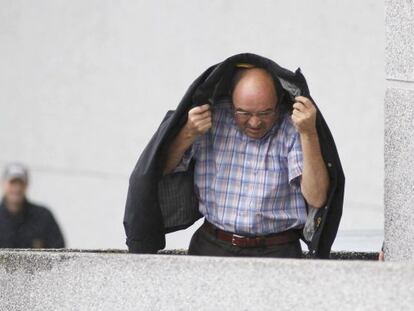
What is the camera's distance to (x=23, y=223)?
29.3 feet

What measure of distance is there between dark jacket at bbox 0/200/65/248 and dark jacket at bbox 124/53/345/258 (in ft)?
12.2

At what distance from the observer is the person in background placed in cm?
880

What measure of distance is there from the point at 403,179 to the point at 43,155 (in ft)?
21.2

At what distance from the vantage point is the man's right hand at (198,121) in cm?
499

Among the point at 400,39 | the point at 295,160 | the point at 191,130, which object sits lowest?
the point at 295,160

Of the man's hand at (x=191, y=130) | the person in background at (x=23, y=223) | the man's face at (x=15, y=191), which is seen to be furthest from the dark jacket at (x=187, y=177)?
the man's face at (x=15, y=191)

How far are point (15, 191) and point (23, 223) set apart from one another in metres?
0.28

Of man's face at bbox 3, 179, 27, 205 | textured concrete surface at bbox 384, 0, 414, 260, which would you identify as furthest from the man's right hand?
man's face at bbox 3, 179, 27, 205

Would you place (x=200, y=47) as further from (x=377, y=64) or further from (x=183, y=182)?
(x=183, y=182)

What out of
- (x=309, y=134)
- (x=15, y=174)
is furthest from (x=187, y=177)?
(x=15, y=174)

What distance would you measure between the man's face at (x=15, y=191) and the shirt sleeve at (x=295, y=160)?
168 inches

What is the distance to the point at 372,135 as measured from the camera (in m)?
9.88

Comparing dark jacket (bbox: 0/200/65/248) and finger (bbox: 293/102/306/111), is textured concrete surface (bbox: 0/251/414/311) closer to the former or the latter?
finger (bbox: 293/102/306/111)

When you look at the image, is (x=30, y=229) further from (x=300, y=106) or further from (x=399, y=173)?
(x=399, y=173)
